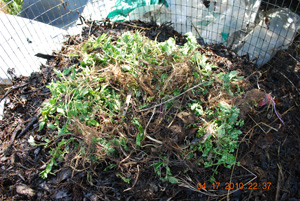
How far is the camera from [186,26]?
3.39 meters

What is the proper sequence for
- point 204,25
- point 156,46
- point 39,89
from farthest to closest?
1. point 204,25
2. point 39,89
3. point 156,46

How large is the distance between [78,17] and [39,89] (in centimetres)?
136

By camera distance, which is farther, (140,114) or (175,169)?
(140,114)

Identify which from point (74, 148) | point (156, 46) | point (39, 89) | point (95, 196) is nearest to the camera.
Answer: point (95, 196)

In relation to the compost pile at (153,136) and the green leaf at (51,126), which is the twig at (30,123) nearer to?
the compost pile at (153,136)

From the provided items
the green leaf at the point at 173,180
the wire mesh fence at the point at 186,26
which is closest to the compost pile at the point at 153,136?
the green leaf at the point at 173,180

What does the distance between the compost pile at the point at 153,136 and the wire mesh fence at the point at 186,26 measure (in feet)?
2.29

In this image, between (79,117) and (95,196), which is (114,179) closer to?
(95,196)

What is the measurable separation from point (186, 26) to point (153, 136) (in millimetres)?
1858

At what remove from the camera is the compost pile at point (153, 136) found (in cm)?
206

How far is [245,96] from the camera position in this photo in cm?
228

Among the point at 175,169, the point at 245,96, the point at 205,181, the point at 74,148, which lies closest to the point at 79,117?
the point at 74,148
